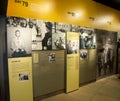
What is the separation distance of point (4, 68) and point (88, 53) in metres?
3.12

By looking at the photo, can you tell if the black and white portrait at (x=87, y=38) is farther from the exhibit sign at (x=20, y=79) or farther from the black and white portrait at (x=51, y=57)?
the exhibit sign at (x=20, y=79)

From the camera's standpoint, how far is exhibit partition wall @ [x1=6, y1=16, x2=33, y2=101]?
10.4ft

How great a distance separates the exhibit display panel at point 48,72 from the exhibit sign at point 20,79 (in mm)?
236

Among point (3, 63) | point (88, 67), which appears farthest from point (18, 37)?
point (88, 67)

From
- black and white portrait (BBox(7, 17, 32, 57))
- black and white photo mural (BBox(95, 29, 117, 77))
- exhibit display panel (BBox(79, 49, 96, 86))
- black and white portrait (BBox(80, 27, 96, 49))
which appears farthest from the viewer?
black and white photo mural (BBox(95, 29, 117, 77))

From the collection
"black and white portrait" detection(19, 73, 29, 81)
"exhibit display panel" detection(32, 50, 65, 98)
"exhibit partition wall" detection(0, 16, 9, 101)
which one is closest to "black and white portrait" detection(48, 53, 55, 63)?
"exhibit display panel" detection(32, 50, 65, 98)

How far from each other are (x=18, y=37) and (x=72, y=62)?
1.95 m

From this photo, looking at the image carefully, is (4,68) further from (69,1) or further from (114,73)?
(114,73)

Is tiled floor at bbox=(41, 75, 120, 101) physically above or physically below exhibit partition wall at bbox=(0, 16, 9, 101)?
below

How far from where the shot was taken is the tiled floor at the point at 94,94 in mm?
3984

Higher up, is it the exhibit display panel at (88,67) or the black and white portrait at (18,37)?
the black and white portrait at (18,37)

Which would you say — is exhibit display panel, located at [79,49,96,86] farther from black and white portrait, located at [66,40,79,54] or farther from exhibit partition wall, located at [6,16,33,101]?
exhibit partition wall, located at [6,16,33,101]

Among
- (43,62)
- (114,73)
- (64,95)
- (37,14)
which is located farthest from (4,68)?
(114,73)

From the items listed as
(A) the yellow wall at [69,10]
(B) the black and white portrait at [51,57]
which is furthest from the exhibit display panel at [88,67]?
(B) the black and white portrait at [51,57]
